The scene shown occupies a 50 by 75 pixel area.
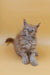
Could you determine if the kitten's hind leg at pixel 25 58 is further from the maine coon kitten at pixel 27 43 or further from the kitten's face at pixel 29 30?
the kitten's face at pixel 29 30

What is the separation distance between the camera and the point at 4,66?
1.10m

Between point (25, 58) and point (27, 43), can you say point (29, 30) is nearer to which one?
point (27, 43)

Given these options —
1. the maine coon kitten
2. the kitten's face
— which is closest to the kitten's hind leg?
the maine coon kitten

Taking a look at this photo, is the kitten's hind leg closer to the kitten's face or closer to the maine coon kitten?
the maine coon kitten

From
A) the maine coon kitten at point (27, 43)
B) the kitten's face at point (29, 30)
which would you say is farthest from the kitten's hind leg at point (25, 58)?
the kitten's face at point (29, 30)

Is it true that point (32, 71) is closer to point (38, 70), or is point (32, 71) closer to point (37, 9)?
point (38, 70)

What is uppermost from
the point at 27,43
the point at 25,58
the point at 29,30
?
the point at 29,30

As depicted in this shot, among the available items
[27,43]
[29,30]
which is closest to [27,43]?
[27,43]

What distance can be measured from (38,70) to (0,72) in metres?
0.28

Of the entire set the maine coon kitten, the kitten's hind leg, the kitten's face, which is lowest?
the kitten's hind leg

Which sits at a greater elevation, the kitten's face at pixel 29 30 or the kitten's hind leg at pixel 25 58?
the kitten's face at pixel 29 30

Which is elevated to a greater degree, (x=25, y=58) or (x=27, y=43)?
(x=27, y=43)

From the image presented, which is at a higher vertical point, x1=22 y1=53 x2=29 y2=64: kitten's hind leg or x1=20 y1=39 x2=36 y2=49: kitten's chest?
x1=20 y1=39 x2=36 y2=49: kitten's chest

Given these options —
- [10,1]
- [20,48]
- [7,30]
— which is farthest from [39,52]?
[10,1]
